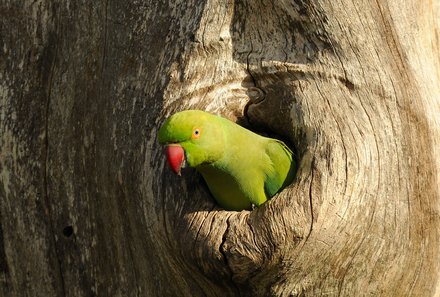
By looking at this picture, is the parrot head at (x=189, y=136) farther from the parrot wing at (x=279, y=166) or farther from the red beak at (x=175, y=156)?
the parrot wing at (x=279, y=166)

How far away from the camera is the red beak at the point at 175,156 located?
3.14m

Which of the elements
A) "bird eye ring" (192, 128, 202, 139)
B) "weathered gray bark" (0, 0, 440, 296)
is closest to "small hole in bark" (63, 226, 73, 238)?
"weathered gray bark" (0, 0, 440, 296)

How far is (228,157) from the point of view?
338cm

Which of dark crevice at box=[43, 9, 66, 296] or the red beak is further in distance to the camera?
dark crevice at box=[43, 9, 66, 296]

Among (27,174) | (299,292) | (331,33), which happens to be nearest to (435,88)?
(331,33)

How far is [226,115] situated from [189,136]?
37 centimetres

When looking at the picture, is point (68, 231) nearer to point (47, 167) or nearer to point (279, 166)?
point (47, 167)

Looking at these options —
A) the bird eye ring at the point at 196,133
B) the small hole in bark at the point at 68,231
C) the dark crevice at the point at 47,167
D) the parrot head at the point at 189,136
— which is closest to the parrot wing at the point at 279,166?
the parrot head at the point at 189,136

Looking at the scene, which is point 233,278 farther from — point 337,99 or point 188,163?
point 337,99

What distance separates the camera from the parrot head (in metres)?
3.15

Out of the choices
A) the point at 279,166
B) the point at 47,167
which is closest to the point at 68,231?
the point at 47,167

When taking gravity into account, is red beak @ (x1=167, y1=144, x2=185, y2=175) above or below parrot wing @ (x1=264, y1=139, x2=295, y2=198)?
above

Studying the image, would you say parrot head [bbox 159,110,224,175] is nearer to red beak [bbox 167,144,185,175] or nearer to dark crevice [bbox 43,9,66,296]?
red beak [bbox 167,144,185,175]

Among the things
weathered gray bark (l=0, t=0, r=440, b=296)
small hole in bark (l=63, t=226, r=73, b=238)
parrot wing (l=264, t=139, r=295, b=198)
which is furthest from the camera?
small hole in bark (l=63, t=226, r=73, b=238)
